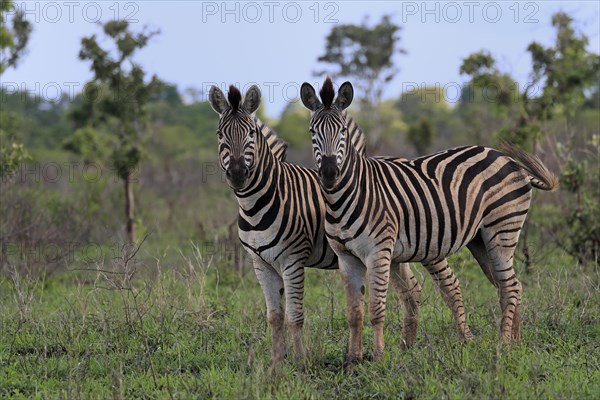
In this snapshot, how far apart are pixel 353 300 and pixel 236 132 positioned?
158 cm

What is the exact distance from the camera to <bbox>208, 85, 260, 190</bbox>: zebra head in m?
5.53

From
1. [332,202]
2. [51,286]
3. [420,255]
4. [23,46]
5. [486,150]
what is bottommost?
[51,286]

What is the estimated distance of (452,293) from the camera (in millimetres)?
6512

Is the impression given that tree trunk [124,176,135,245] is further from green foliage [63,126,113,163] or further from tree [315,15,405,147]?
tree [315,15,405,147]

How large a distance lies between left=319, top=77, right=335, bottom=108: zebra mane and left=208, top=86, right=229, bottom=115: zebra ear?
78 cm

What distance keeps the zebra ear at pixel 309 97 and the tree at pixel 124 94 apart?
746 cm

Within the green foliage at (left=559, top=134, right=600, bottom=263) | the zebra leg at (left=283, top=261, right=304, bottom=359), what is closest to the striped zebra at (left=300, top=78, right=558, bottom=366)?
the zebra leg at (left=283, top=261, right=304, bottom=359)

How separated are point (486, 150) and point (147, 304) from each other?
373cm

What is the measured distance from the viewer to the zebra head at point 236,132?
5531 mm

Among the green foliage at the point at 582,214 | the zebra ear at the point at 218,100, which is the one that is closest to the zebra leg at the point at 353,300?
the zebra ear at the point at 218,100

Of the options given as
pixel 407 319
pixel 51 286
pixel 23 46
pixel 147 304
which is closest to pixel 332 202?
pixel 407 319

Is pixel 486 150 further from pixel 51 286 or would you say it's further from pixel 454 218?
pixel 51 286

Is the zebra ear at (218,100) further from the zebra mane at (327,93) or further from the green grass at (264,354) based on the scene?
the green grass at (264,354)

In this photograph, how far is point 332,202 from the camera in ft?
18.5
